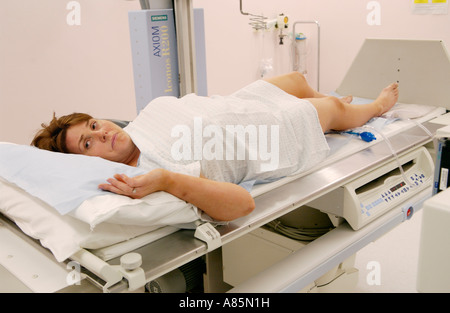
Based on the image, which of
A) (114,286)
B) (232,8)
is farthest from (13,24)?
(114,286)

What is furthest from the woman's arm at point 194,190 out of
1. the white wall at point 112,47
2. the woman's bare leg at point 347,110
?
the white wall at point 112,47

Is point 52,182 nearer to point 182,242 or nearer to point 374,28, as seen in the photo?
point 182,242

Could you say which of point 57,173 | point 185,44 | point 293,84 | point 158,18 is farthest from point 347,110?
point 57,173

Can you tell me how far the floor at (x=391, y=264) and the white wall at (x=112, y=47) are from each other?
2041 mm

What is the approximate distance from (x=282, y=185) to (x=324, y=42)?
3.27m

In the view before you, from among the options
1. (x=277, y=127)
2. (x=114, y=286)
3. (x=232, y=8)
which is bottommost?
(x=114, y=286)

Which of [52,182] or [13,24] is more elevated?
[13,24]

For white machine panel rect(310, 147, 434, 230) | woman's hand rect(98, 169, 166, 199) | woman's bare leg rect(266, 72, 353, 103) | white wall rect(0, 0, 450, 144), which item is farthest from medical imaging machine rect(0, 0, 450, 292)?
white wall rect(0, 0, 450, 144)

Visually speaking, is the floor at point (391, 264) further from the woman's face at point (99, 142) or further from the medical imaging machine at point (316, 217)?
the woman's face at point (99, 142)

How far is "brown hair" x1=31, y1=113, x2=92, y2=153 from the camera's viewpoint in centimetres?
168

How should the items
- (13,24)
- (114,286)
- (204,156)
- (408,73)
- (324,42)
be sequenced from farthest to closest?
1. (324,42)
2. (13,24)
3. (408,73)
4. (204,156)
5. (114,286)

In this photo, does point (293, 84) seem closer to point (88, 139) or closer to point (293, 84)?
point (293, 84)

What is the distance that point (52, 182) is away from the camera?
1.30m

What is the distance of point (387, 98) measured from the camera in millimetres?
2430
